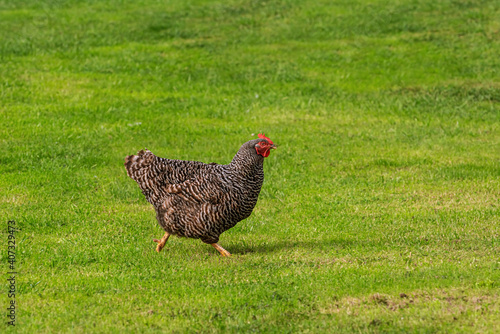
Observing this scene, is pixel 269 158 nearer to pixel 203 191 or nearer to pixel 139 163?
pixel 139 163

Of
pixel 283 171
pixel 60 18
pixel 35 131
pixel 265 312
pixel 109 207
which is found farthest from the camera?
pixel 60 18

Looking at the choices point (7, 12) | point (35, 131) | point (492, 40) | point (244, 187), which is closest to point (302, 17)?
point (492, 40)

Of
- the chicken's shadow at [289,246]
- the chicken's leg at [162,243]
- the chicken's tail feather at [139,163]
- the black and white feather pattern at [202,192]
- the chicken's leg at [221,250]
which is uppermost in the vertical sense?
the chicken's tail feather at [139,163]

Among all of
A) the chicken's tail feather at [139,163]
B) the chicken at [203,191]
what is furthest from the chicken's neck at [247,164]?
the chicken's tail feather at [139,163]

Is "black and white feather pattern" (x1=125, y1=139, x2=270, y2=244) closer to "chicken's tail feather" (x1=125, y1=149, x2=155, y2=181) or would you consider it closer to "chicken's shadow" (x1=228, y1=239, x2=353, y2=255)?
"chicken's tail feather" (x1=125, y1=149, x2=155, y2=181)

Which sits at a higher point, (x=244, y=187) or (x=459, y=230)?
(x=244, y=187)

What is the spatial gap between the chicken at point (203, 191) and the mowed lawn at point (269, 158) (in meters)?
0.46

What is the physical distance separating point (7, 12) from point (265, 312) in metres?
21.8

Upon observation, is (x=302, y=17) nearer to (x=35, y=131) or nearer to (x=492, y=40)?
(x=492, y=40)

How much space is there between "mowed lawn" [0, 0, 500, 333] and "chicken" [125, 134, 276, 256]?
0.46 metres

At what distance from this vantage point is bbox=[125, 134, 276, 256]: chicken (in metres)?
9.23

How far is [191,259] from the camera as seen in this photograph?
941 cm

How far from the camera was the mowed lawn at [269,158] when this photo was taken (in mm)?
7633

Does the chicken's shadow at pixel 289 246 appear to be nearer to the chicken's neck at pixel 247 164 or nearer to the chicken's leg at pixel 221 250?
the chicken's leg at pixel 221 250
